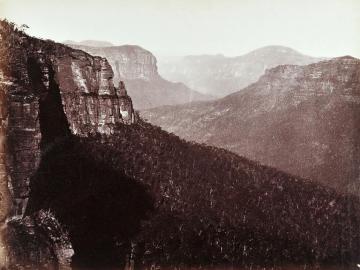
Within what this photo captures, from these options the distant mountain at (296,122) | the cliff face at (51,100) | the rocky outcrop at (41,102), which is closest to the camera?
the rocky outcrop at (41,102)

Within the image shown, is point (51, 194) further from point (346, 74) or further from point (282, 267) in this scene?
point (346, 74)

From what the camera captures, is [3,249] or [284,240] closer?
[3,249]

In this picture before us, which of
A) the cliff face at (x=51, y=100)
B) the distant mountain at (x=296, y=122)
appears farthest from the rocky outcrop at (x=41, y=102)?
the distant mountain at (x=296, y=122)

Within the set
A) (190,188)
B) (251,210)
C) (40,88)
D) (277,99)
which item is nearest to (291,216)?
(251,210)

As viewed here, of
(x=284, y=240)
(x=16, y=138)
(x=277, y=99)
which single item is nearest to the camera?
(x=16, y=138)

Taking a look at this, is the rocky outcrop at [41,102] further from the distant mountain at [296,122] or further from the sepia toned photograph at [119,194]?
the distant mountain at [296,122]

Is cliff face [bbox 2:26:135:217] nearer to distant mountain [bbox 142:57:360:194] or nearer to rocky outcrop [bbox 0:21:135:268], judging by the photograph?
rocky outcrop [bbox 0:21:135:268]

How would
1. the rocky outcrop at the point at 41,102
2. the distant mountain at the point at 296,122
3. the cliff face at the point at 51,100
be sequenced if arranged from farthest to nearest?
1. the distant mountain at the point at 296,122
2. the cliff face at the point at 51,100
3. the rocky outcrop at the point at 41,102

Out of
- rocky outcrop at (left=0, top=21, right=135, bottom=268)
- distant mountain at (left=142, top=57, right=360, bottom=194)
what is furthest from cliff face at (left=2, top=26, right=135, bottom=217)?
distant mountain at (left=142, top=57, right=360, bottom=194)

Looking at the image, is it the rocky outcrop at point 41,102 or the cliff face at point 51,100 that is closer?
the rocky outcrop at point 41,102
